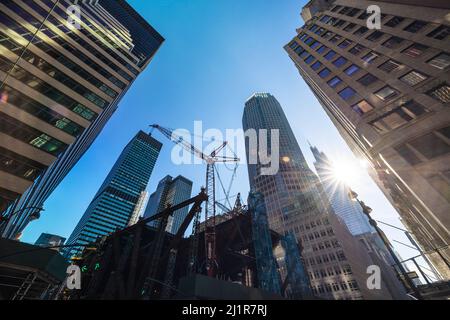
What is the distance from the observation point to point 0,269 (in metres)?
14.4

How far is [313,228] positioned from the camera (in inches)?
3014

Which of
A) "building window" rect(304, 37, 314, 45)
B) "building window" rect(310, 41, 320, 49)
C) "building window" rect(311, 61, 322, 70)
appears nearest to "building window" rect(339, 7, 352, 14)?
"building window" rect(304, 37, 314, 45)

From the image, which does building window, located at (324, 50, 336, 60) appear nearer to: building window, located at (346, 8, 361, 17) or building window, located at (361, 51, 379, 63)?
building window, located at (361, 51, 379, 63)

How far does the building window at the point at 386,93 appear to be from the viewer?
2272cm

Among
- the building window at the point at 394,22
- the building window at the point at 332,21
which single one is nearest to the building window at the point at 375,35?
the building window at the point at 394,22

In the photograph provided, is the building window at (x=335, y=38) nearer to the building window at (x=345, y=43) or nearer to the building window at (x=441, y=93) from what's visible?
the building window at (x=345, y=43)

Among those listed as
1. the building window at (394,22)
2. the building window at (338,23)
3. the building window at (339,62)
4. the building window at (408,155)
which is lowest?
the building window at (408,155)

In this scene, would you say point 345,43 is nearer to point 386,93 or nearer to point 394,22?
point 394,22

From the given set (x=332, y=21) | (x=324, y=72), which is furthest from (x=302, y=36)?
(x=324, y=72)

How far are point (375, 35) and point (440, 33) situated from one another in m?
7.96

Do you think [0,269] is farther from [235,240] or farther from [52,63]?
[235,240]

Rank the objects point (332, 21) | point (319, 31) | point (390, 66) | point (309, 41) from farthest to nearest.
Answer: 1. point (309, 41)
2. point (319, 31)
3. point (332, 21)
4. point (390, 66)

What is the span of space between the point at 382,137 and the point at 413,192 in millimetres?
6083
